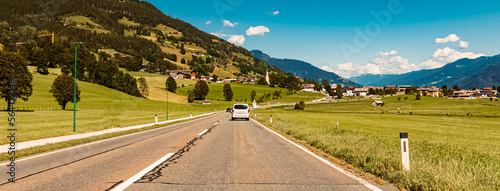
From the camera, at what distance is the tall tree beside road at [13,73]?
47.5 metres

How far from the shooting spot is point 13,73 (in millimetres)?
49000

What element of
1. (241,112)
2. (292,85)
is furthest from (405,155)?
(292,85)

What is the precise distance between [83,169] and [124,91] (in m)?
109

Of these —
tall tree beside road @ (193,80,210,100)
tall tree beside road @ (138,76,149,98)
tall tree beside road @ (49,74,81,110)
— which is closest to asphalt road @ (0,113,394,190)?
tall tree beside road @ (49,74,81,110)

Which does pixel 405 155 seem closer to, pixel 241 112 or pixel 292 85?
pixel 241 112

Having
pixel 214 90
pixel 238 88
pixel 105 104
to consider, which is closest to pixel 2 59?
pixel 105 104

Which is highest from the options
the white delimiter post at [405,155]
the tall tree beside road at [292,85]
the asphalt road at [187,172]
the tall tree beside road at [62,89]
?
the tall tree beside road at [292,85]

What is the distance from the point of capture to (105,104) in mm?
76500

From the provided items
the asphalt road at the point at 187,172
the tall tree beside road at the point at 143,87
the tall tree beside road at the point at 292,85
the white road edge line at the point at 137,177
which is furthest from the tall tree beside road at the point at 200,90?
the white road edge line at the point at 137,177

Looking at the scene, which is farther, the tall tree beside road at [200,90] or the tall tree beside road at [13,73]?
the tall tree beside road at [200,90]

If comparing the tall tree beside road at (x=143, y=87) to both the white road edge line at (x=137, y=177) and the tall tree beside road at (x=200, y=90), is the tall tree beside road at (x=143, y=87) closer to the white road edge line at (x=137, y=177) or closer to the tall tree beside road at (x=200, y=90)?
the tall tree beside road at (x=200, y=90)

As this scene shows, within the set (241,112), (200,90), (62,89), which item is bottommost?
(241,112)

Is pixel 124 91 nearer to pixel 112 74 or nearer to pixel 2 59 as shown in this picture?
pixel 112 74

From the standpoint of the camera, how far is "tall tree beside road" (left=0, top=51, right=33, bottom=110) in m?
47.5
